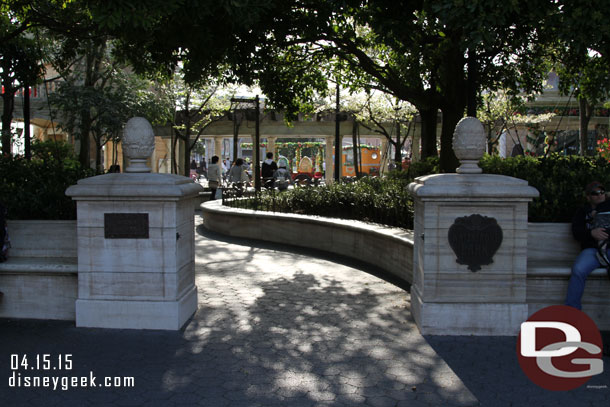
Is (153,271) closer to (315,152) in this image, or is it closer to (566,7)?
(566,7)

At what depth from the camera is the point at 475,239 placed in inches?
226

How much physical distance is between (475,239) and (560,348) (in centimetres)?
128

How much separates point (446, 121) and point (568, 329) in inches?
243

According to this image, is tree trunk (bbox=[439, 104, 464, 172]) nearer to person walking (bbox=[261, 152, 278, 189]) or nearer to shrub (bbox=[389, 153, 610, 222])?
shrub (bbox=[389, 153, 610, 222])

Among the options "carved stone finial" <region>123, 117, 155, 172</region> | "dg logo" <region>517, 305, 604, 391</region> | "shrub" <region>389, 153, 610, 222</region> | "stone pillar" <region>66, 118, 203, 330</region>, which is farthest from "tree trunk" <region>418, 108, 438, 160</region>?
"stone pillar" <region>66, 118, 203, 330</region>

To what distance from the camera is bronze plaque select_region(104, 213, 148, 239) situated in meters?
5.88

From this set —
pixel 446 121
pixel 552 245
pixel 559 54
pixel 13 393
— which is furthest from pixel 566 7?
pixel 13 393

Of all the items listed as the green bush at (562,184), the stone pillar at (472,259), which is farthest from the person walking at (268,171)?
the stone pillar at (472,259)

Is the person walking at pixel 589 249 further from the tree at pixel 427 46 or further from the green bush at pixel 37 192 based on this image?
the green bush at pixel 37 192

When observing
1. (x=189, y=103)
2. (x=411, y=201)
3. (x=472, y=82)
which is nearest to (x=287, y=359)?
(x=411, y=201)

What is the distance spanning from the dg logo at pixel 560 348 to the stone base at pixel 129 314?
135 inches

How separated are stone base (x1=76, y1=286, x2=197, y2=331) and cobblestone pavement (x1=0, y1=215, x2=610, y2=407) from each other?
11cm

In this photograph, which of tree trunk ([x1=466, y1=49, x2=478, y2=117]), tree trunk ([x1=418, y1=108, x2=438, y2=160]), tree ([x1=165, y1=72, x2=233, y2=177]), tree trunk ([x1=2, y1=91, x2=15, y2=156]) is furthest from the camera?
tree ([x1=165, y1=72, x2=233, y2=177])

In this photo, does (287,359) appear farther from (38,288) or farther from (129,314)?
(38,288)
